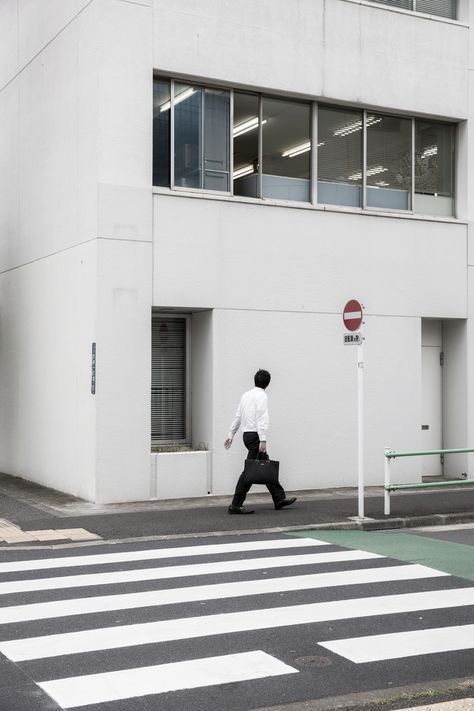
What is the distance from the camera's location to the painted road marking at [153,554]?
9602 mm

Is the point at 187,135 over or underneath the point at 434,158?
underneath

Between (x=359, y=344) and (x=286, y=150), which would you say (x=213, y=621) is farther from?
(x=286, y=150)

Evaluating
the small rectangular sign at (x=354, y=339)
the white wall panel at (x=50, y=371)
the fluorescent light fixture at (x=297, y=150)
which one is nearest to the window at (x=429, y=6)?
the fluorescent light fixture at (x=297, y=150)

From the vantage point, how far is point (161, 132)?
14.6 m

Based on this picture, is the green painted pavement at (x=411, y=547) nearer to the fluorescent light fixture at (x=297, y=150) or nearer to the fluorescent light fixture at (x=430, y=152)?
the fluorescent light fixture at (x=297, y=150)

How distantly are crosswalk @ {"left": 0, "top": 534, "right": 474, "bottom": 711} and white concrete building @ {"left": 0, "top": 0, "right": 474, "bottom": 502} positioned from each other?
450 cm

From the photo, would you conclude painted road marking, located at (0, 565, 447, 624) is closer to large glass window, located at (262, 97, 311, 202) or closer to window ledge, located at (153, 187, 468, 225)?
window ledge, located at (153, 187, 468, 225)

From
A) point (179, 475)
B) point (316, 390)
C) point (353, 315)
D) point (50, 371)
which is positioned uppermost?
point (353, 315)

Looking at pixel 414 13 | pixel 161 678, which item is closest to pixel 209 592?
pixel 161 678

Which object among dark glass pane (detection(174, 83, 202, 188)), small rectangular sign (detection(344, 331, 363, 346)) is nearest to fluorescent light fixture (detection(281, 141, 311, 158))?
dark glass pane (detection(174, 83, 202, 188))

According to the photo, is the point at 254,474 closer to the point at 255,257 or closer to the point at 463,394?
the point at 255,257

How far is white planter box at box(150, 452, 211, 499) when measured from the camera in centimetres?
1414

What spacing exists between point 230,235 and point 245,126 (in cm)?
191

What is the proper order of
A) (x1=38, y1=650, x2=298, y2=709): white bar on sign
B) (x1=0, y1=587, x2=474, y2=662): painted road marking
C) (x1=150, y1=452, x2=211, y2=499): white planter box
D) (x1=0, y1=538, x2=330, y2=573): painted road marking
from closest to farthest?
(x1=38, y1=650, x2=298, y2=709): white bar on sign → (x1=0, y1=587, x2=474, y2=662): painted road marking → (x1=0, y1=538, x2=330, y2=573): painted road marking → (x1=150, y1=452, x2=211, y2=499): white planter box
